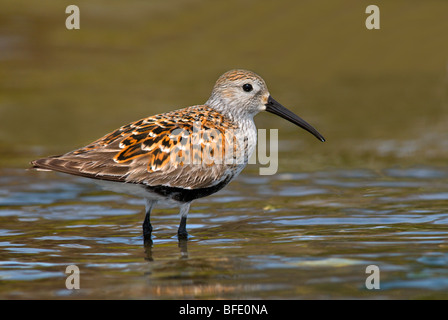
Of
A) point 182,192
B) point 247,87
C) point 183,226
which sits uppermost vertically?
point 247,87

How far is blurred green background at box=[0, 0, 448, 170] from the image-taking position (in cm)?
2286

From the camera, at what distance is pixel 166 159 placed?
40.3 ft

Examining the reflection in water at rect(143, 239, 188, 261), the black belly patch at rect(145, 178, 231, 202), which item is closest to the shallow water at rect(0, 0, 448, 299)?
the reflection in water at rect(143, 239, 188, 261)

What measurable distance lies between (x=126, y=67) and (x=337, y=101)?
9793 millimetres

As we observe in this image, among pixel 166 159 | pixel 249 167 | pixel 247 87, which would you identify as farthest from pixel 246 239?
pixel 249 167

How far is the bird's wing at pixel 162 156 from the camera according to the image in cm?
1192

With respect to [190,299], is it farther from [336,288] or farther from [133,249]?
[133,249]

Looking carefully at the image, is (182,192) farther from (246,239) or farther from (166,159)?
(246,239)

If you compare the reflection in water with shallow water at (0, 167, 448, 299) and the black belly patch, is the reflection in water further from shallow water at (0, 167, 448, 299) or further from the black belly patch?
the black belly patch

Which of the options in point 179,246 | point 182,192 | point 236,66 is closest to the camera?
point 179,246

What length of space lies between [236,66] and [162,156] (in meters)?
20.4

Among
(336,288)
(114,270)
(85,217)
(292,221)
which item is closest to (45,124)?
(85,217)

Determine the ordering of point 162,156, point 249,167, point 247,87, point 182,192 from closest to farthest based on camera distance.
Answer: point 162,156
point 182,192
point 247,87
point 249,167

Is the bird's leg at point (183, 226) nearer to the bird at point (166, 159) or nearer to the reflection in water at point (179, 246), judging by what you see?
the bird at point (166, 159)
